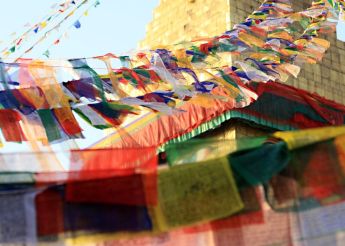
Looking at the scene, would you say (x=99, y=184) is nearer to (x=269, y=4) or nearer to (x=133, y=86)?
(x=133, y=86)

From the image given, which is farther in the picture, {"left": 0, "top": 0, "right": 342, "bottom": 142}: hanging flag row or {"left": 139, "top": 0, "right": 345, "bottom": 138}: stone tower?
{"left": 139, "top": 0, "right": 345, "bottom": 138}: stone tower

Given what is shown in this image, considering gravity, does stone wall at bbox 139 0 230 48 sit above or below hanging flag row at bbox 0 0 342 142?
above

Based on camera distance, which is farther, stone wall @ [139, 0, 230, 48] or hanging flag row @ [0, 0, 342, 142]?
stone wall @ [139, 0, 230, 48]

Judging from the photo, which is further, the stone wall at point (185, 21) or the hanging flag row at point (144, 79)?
the stone wall at point (185, 21)

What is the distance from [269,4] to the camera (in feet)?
36.8

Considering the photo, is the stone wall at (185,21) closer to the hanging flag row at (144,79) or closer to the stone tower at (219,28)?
the stone tower at (219,28)

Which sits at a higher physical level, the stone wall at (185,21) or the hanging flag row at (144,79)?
the stone wall at (185,21)

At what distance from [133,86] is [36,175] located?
188 inches

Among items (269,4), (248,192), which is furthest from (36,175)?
(269,4)

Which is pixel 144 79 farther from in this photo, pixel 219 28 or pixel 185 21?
pixel 185 21

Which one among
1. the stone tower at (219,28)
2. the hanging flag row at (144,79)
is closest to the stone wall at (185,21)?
the stone tower at (219,28)

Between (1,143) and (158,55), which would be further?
(158,55)

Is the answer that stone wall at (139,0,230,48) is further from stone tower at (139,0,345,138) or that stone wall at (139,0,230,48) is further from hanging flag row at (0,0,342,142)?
hanging flag row at (0,0,342,142)

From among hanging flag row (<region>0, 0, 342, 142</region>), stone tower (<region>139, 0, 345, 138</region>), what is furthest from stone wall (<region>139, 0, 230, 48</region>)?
hanging flag row (<region>0, 0, 342, 142</region>)
